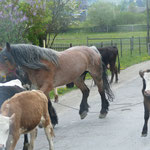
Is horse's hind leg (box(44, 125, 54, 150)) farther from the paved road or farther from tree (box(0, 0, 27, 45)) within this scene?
tree (box(0, 0, 27, 45))

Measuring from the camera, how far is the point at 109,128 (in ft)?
31.2

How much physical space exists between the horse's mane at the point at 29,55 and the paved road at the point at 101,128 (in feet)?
5.02

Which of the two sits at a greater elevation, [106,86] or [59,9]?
[59,9]

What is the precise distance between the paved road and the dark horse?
0.46 metres

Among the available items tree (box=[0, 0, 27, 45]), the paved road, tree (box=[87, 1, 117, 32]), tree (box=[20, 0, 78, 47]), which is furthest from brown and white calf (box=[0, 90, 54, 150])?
tree (box=[87, 1, 117, 32])

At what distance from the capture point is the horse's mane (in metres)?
9.41

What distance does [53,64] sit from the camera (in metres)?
9.96

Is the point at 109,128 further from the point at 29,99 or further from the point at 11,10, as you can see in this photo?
the point at 11,10

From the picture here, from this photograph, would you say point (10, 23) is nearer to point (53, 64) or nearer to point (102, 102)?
point (102, 102)

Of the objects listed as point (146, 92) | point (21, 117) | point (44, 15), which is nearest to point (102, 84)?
point (146, 92)

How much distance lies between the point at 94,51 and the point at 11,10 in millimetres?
7276

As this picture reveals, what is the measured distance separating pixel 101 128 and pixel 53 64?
1.84 metres

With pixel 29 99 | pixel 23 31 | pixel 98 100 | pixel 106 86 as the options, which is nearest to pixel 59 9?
pixel 23 31

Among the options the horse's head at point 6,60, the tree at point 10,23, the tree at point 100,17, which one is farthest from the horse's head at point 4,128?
the tree at point 100,17
